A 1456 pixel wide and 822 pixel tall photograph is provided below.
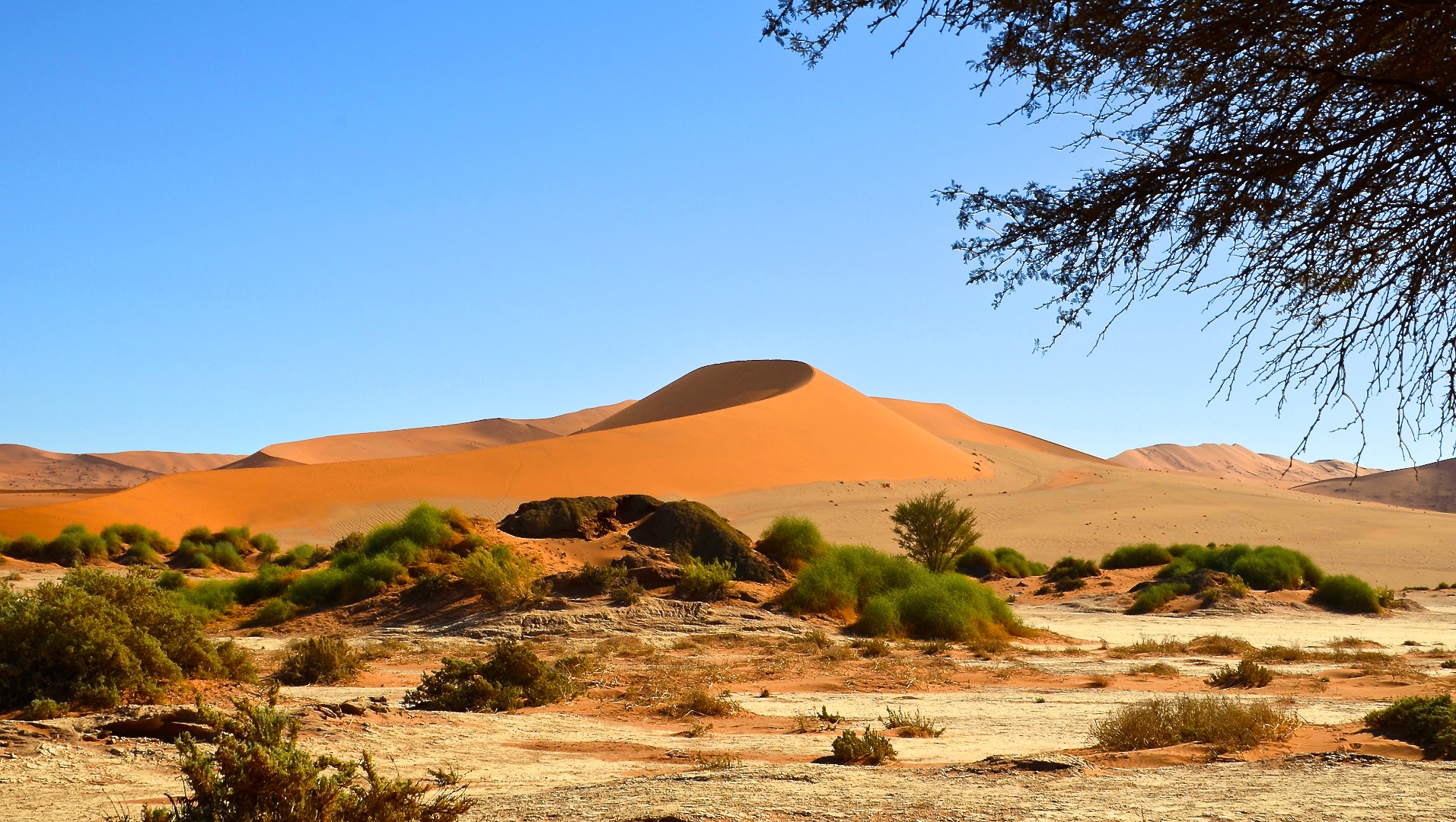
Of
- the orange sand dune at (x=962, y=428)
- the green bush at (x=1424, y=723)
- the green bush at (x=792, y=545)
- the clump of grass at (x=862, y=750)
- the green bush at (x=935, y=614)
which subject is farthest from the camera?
the orange sand dune at (x=962, y=428)

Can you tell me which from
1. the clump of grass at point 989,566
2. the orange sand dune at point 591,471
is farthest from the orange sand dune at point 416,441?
the clump of grass at point 989,566

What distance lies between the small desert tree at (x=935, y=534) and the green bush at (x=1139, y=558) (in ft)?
19.5

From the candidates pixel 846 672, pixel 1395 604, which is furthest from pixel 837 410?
pixel 846 672

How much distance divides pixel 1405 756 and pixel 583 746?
5.51m

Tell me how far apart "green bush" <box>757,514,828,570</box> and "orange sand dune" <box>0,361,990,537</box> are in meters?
30.7

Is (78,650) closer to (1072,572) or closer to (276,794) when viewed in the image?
(276,794)

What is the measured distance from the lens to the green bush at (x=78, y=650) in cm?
718

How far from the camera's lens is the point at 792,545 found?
73.3 feet

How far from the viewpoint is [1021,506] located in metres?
55.5

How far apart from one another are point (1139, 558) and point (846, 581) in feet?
66.1

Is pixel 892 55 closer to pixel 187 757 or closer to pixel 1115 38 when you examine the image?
pixel 1115 38

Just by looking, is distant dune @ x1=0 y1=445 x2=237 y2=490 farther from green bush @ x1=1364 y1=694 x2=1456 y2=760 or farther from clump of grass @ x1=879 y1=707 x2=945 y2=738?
green bush @ x1=1364 y1=694 x2=1456 y2=760

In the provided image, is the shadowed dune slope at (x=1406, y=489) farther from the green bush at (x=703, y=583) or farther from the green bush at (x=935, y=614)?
the green bush at (x=703, y=583)

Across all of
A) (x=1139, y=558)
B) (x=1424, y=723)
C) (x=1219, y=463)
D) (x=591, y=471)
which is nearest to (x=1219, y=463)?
(x=1219, y=463)
